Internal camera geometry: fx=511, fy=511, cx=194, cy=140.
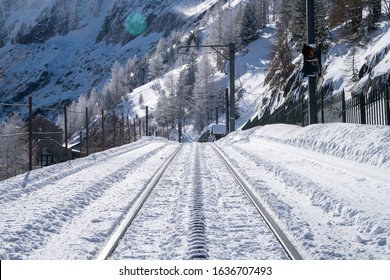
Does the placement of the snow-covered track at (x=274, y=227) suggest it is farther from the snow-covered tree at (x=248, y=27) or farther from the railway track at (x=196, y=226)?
the snow-covered tree at (x=248, y=27)

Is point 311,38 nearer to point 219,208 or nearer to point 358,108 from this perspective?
point 358,108

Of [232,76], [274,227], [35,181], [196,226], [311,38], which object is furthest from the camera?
[232,76]

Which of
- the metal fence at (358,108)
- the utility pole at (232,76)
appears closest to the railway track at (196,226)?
the metal fence at (358,108)

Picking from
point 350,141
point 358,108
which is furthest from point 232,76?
point 350,141

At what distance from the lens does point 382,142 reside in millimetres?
11594

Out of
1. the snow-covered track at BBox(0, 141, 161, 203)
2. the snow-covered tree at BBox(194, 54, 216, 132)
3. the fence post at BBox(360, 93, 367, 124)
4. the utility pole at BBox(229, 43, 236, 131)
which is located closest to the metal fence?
the fence post at BBox(360, 93, 367, 124)

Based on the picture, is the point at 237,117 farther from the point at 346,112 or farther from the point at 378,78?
the point at 346,112

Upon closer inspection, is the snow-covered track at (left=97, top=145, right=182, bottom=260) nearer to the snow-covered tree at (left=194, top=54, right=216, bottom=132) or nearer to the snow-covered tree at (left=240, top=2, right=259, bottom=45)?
the snow-covered tree at (left=194, top=54, right=216, bottom=132)

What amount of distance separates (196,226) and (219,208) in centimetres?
142

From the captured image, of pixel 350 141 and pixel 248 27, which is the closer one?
pixel 350 141

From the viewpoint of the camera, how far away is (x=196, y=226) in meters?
6.75

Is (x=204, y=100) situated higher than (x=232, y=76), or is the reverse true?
(x=204, y=100)

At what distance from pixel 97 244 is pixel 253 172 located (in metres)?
7.49
